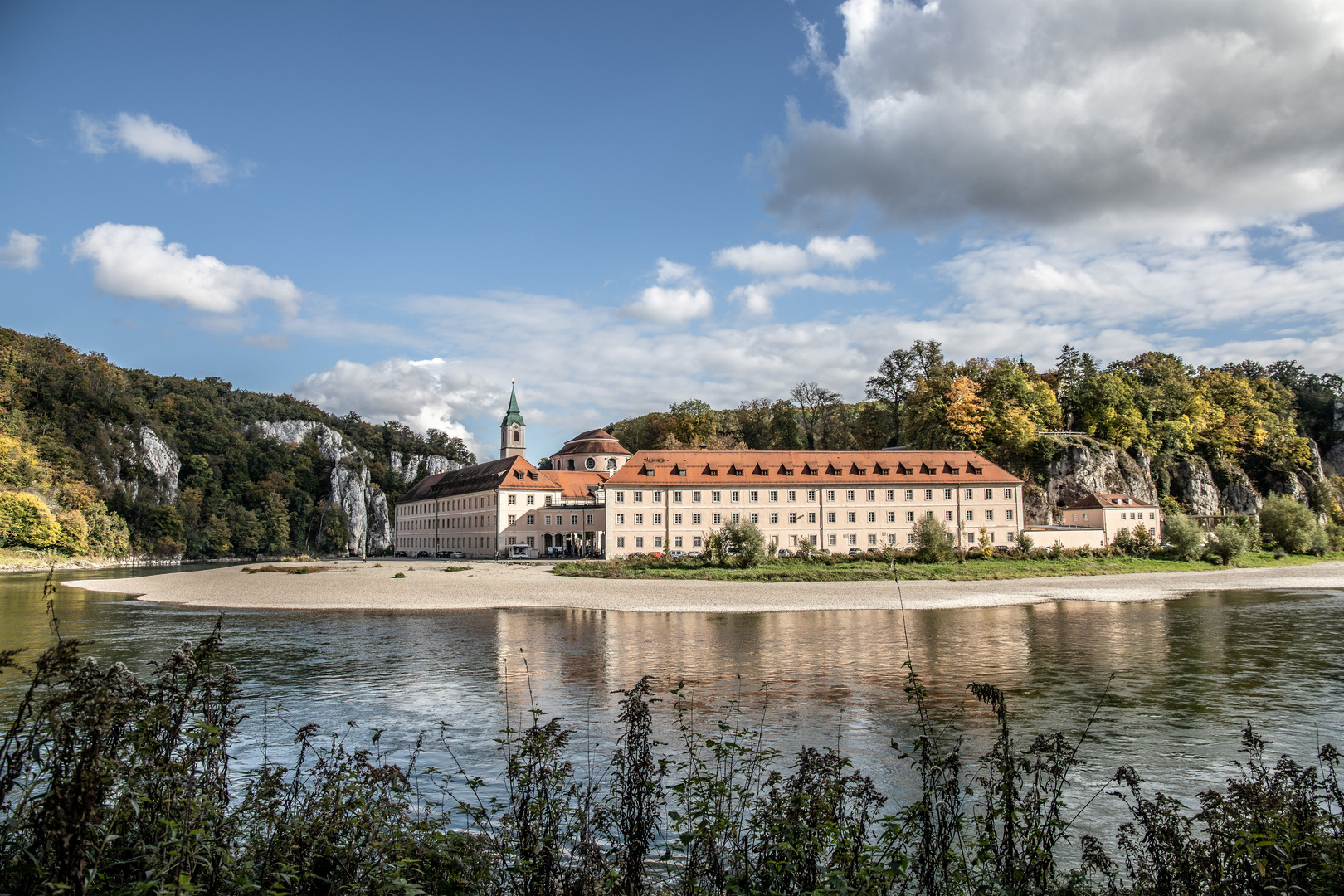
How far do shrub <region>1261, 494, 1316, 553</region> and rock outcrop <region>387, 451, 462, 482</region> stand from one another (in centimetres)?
12248

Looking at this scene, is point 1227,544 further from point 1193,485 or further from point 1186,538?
point 1193,485

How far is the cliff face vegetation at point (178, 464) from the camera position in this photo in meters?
86.8

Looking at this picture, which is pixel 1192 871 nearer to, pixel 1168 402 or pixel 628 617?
pixel 628 617

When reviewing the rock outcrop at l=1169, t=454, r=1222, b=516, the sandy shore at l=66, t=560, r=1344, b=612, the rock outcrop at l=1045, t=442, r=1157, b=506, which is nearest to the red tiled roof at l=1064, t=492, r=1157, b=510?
the rock outcrop at l=1045, t=442, r=1157, b=506

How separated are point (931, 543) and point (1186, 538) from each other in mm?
26494

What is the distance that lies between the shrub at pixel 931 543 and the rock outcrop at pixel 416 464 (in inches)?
4312

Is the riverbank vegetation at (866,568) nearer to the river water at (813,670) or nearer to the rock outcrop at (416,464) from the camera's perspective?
the river water at (813,670)

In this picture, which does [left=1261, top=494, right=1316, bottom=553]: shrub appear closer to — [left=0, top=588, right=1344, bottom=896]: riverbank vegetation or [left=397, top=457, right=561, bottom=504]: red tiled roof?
[left=397, top=457, right=561, bottom=504]: red tiled roof

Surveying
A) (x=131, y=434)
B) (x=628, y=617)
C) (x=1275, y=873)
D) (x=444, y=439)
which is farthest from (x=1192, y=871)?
(x=444, y=439)

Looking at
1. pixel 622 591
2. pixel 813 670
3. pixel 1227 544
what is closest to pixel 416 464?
pixel 622 591

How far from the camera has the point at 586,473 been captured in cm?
9856

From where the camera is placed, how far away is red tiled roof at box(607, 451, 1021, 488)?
219 feet

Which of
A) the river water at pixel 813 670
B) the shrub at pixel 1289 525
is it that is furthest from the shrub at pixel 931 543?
the shrub at pixel 1289 525

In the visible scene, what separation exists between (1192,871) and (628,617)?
30246 millimetres
